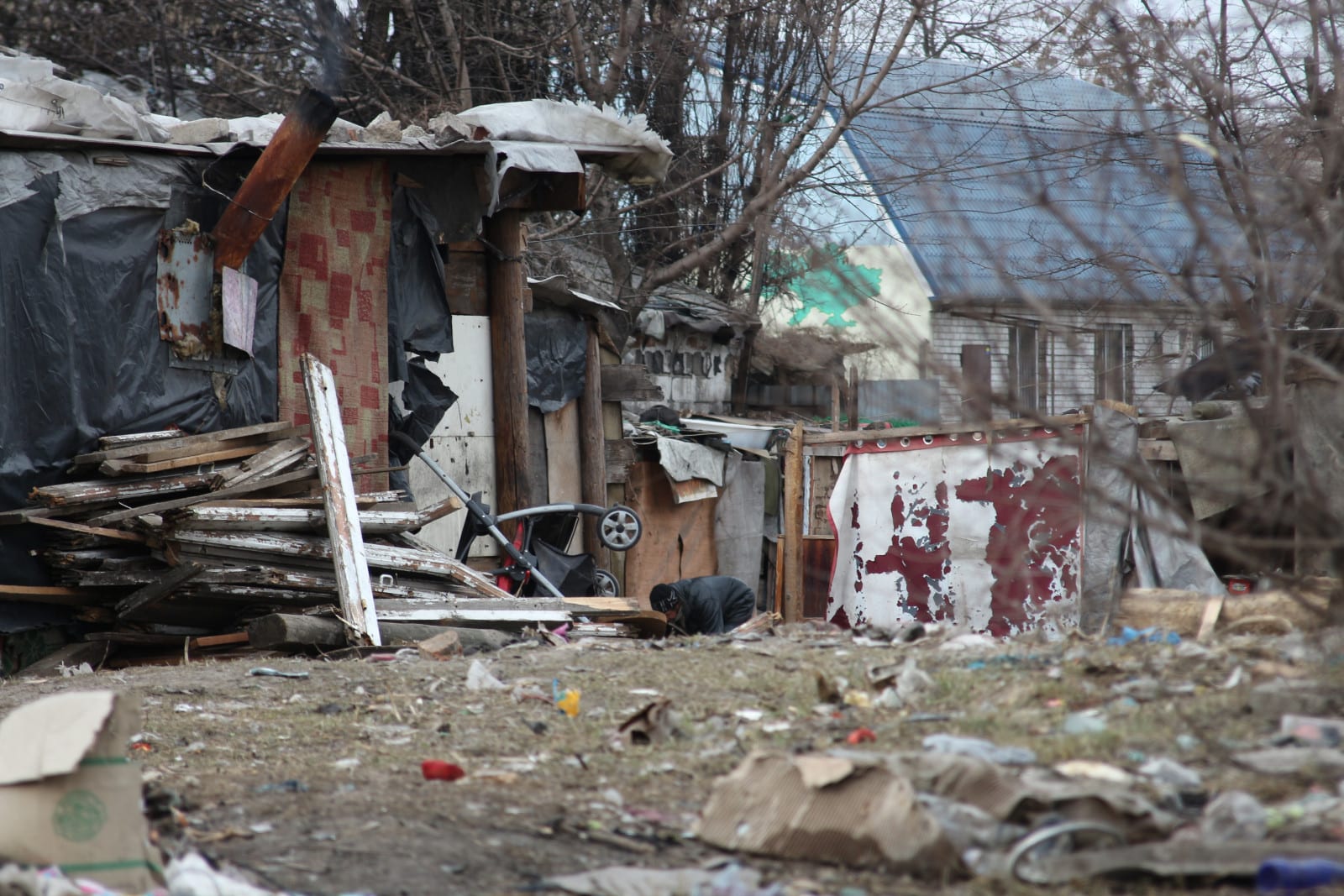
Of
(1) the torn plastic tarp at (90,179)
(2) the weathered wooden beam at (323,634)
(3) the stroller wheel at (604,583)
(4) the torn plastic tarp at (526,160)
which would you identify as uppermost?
(4) the torn plastic tarp at (526,160)

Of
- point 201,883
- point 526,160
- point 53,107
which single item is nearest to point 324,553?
point 53,107

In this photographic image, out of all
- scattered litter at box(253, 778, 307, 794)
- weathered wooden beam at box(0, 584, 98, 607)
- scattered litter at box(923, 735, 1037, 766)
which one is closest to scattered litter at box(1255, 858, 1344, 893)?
scattered litter at box(923, 735, 1037, 766)

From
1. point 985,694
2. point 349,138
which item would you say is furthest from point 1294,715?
point 349,138

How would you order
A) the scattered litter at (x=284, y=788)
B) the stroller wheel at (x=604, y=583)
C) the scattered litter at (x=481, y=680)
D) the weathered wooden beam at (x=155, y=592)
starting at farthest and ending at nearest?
the stroller wheel at (x=604, y=583) < the weathered wooden beam at (x=155, y=592) < the scattered litter at (x=481, y=680) < the scattered litter at (x=284, y=788)

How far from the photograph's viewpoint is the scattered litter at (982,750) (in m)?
3.25

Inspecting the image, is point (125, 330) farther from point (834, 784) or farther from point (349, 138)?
point (834, 784)

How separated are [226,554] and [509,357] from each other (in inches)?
148

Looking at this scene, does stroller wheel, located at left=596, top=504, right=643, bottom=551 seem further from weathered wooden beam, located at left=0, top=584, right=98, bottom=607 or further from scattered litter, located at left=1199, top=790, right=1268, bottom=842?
scattered litter, located at left=1199, top=790, right=1268, bottom=842

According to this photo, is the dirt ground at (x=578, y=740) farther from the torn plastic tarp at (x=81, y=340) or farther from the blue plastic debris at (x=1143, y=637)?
the torn plastic tarp at (x=81, y=340)

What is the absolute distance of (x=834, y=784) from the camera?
2.92 meters

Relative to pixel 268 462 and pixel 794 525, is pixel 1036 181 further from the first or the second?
pixel 268 462

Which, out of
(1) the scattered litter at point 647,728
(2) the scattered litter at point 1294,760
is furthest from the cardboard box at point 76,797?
(2) the scattered litter at point 1294,760

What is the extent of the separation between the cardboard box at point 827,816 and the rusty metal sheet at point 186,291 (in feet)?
19.9

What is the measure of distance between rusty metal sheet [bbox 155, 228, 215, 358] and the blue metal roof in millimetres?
4433
